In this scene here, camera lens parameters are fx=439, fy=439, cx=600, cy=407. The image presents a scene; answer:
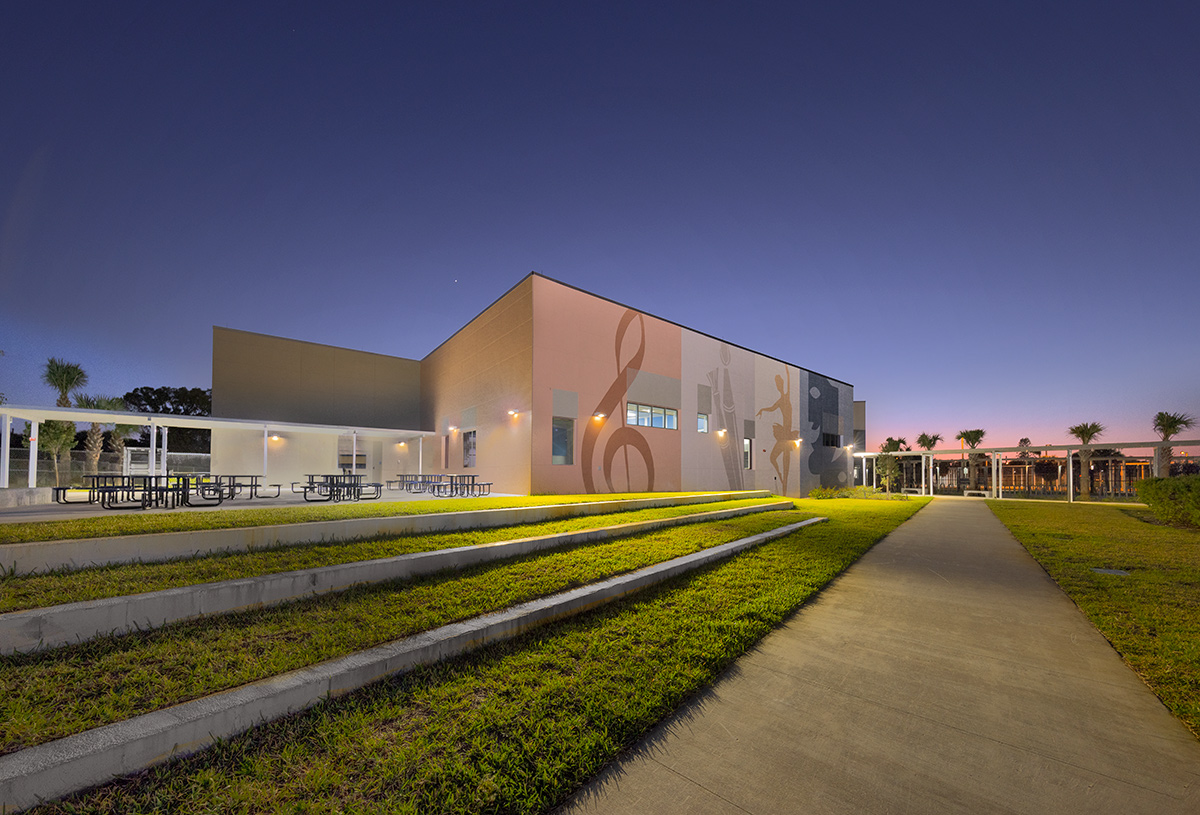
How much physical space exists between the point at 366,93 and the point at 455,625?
18.6m

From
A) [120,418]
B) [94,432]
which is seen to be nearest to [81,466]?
[94,432]

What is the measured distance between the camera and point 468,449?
19.0 metres

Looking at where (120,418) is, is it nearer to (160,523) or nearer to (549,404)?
(160,523)

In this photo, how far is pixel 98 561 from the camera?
4.56 meters

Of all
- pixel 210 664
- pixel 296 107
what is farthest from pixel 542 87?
pixel 210 664

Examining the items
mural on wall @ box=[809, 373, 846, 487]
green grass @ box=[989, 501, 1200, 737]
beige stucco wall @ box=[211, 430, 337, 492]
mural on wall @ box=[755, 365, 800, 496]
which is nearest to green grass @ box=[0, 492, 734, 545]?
green grass @ box=[989, 501, 1200, 737]

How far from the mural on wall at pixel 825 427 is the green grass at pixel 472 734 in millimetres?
26794

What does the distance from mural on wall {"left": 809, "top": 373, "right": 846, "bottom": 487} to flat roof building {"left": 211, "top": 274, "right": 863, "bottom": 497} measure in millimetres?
143

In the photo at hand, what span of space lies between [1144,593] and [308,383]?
1089 inches

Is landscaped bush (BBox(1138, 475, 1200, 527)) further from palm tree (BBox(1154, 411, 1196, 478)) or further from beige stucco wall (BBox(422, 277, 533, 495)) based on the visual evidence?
A: palm tree (BBox(1154, 411, 1196, 478))

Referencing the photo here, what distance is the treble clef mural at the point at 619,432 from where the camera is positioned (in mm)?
15812

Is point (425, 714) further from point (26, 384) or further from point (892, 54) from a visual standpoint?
point (26, 384)

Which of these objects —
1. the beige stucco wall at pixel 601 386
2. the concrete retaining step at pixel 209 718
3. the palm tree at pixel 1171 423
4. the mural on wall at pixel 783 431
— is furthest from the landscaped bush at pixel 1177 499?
the palm tree at pixel 1171 423

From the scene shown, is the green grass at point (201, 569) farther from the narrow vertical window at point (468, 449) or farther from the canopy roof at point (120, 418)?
the canopy roof at point (120, 418)
